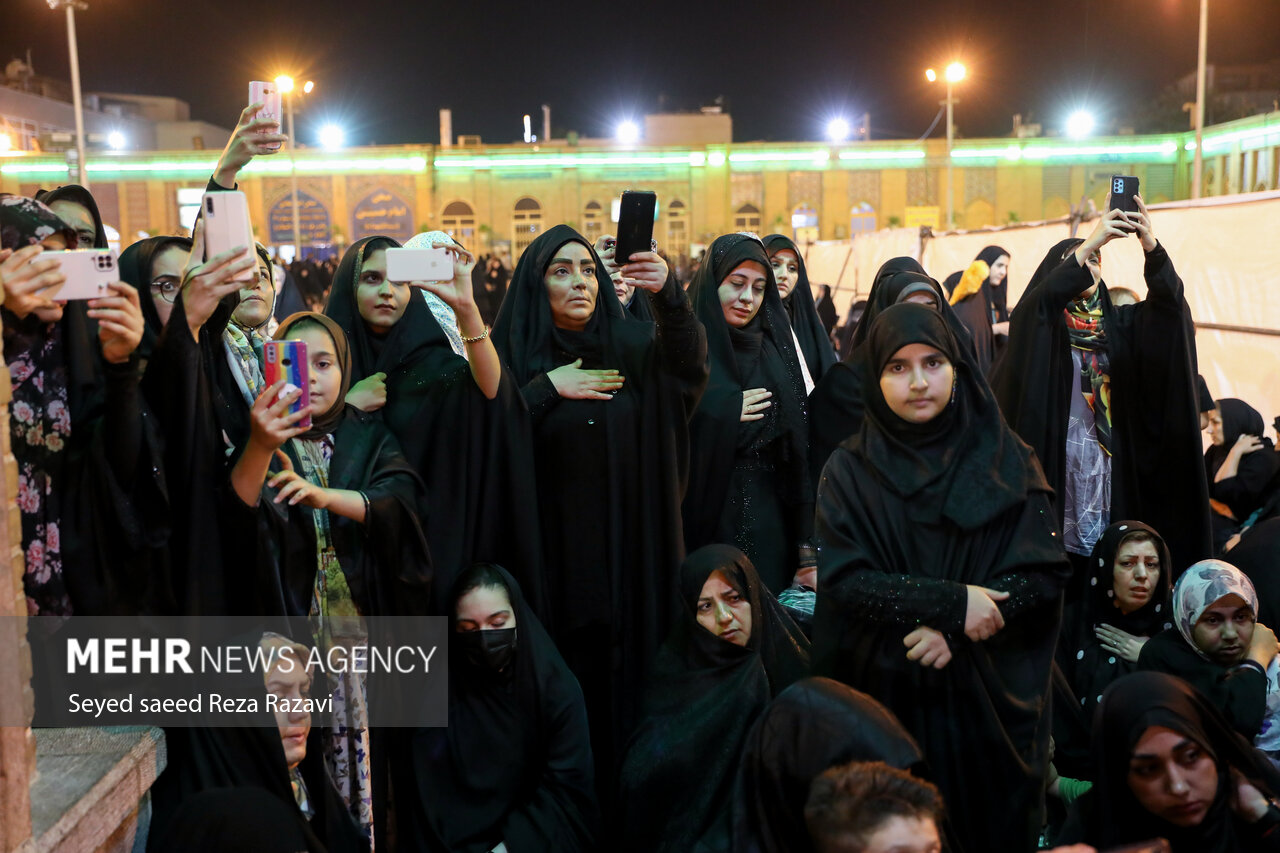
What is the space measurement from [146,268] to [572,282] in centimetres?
108

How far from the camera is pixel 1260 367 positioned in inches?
205

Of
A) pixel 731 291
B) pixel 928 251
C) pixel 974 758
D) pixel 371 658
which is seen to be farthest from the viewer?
pixel 928 251

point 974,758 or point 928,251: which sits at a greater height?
point 928,251

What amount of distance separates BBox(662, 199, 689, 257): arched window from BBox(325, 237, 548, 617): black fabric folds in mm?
41897

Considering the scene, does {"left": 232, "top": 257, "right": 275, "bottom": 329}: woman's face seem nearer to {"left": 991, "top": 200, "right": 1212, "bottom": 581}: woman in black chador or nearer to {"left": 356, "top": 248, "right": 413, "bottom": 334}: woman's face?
{"left": 356, "top": 248, "right": 413, "bottom": 334}: woman's face

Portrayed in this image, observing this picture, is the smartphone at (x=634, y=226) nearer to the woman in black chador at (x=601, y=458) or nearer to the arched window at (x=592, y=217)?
the woman in black chador at (x=601, y=458)

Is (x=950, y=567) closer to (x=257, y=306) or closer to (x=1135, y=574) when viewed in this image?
(x=1135, y=574)

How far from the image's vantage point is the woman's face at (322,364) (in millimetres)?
2527

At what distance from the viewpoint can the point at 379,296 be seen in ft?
10.0

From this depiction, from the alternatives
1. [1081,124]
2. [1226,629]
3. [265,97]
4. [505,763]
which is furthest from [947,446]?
[1081,124]

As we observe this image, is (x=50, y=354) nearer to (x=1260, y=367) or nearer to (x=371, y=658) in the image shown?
(x=371, y=658)

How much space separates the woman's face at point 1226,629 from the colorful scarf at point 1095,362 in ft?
3.99

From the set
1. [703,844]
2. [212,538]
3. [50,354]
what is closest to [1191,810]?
[703,844]

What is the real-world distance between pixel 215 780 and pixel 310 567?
0.51 metres
